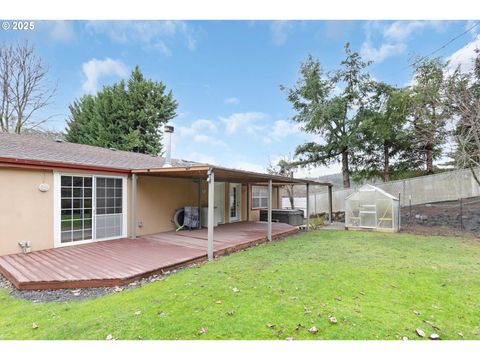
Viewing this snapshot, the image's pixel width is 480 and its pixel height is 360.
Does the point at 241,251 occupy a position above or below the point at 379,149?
below

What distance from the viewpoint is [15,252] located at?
578 cm

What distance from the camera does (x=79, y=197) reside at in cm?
688

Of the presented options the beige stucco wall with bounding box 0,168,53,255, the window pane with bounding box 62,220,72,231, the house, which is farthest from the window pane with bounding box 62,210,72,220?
the beige stucco wall with bounding box 0,168,53,255

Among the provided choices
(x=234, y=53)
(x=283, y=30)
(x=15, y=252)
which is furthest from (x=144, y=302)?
(x=234, y=53)

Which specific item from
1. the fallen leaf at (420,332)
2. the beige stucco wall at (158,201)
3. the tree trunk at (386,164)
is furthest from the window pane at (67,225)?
the tree trunk at (386,164)

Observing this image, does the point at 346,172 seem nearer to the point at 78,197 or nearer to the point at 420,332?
the point at 78,197

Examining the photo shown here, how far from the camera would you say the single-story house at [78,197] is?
5793mm

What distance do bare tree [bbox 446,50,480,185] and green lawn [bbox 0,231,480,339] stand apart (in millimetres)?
5754

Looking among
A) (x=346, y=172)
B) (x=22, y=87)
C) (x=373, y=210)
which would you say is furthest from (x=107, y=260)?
(x=22, y=87)

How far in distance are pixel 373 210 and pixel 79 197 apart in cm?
1051

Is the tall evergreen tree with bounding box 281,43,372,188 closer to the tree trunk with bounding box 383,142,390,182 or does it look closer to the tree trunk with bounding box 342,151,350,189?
the tree trunk with bounding box 342,151,350,189

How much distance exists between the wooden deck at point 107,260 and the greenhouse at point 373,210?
A: 17.7 feet
